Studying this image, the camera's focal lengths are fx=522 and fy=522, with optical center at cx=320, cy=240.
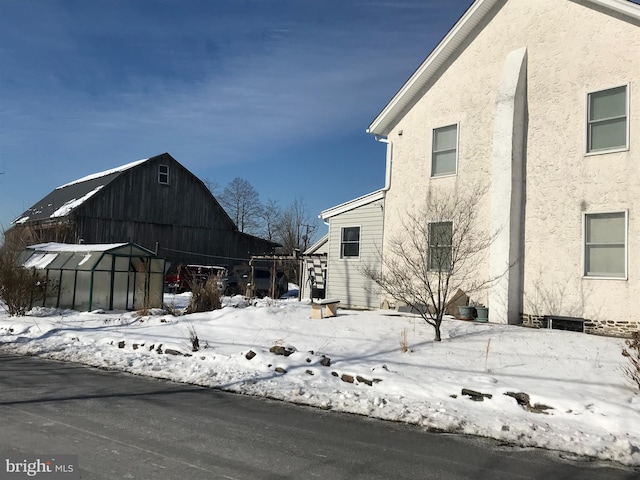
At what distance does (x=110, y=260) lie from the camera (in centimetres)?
2034

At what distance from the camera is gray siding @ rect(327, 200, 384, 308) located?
1854cm

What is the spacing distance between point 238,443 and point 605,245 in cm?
1048

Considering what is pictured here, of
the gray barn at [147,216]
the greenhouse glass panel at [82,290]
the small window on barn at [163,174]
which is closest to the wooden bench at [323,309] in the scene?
the greenhouse glass panel at [82,290]

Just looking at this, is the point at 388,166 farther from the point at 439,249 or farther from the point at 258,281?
the point at 258,281

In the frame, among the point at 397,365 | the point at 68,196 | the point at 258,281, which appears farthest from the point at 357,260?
the point at 68,196

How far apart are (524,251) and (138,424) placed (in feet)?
35.6

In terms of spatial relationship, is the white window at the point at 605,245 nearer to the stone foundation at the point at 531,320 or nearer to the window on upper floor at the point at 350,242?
the stone foundation at the point at 531,320

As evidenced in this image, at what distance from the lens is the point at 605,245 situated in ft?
40.9

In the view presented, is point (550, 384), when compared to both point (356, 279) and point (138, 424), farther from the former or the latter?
point (356, 279)

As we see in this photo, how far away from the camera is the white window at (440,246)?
12.5 m

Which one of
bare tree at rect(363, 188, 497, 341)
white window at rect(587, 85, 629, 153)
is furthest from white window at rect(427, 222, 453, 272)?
white window at rect(587, 85, 629, 153)

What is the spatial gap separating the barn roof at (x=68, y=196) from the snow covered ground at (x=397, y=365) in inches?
820

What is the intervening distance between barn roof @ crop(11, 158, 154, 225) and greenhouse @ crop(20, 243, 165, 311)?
1417 centimetres

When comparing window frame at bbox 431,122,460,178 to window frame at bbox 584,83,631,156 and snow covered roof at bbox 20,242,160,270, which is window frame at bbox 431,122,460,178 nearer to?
window frame at bbox 584,83,631,156
